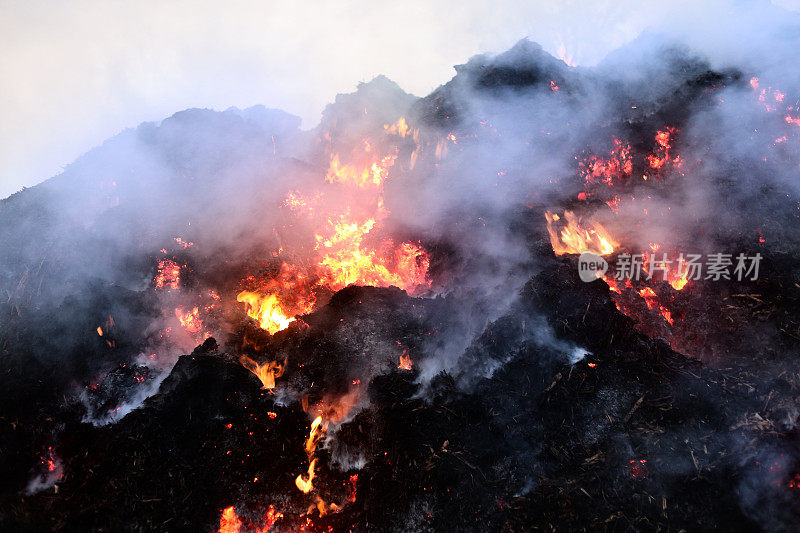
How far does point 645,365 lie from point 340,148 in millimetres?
15236

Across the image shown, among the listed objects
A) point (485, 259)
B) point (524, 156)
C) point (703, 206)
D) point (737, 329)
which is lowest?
point (737, 329)

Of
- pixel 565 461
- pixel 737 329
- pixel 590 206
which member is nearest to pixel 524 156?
pixel 590 206

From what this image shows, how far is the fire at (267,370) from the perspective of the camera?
8.93 m

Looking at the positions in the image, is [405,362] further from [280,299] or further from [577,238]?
[577,238]

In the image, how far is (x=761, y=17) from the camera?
15.7 meters

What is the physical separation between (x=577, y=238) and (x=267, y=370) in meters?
10.0

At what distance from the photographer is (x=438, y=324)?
10117 millimetres

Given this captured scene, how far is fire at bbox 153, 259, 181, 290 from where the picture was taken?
1237cm

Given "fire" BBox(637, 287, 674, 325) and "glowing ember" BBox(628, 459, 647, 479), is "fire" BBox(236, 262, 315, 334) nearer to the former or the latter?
"glowing ember" BBox(628, 459, 647, 479)

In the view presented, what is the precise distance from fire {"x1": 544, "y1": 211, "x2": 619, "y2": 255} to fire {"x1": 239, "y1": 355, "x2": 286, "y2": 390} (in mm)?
8597

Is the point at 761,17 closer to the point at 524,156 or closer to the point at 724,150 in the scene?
the point at 724,150

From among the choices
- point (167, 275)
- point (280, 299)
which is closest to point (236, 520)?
point (280, 299)

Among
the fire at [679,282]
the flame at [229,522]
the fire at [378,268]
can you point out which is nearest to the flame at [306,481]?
the flame at [229,522]

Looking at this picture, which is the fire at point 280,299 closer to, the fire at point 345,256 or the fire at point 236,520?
the fire at point 345,256
